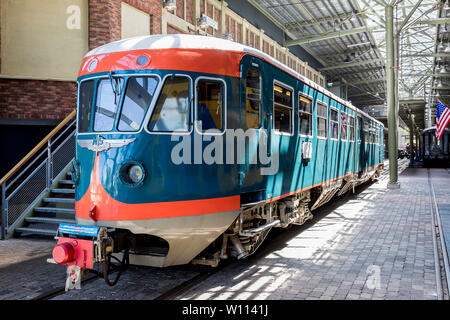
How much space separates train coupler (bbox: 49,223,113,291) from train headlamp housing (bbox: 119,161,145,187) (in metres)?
0.59

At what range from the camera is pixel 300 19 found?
2161cm

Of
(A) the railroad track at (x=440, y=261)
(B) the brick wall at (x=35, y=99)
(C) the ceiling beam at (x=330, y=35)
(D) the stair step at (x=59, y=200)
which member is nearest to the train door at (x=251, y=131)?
(A) the railroad track at (x=440, y=261)

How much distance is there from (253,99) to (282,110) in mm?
1107

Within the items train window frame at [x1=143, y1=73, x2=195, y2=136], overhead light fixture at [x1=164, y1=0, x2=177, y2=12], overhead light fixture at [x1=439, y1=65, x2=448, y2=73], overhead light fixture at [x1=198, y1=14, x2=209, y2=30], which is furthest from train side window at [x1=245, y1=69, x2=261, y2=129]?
overhead light fixture at [x1=439, y1=65, x2=448, y2=73]

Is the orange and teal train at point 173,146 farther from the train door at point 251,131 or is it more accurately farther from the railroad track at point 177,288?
the railroad track at point 177,288

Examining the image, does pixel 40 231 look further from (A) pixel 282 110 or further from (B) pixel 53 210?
(A) pixel 282 110

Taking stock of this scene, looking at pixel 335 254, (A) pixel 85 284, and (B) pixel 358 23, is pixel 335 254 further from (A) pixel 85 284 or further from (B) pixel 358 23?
(B) pixel 358 23

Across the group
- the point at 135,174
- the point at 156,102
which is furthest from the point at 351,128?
the point at 135,174

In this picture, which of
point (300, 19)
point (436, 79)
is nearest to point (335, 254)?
point (300, 19)

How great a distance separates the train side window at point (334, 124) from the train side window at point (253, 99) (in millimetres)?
4669

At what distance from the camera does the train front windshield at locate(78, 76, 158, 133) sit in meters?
4.91

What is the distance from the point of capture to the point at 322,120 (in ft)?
30.5

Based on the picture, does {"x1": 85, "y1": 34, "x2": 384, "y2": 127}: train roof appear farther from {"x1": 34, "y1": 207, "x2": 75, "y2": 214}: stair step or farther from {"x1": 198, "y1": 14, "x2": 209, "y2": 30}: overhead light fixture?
{"x1": 198, "y1": 14, "x2": 209, "y2": 30}: overhead light fixture

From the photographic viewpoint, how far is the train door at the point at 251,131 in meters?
5.55
